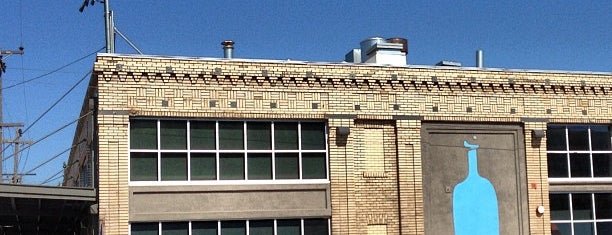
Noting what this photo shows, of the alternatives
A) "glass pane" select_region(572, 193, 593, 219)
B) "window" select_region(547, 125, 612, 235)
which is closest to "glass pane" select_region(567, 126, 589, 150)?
"window" select_region(547, 125, 612, 235)

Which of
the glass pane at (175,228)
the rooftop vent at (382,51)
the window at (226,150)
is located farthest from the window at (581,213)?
the glass pane at (175,228)

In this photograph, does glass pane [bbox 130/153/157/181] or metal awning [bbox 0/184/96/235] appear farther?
glass pane [bbox 130/153/157/181]

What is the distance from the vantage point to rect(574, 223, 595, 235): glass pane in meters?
24.3

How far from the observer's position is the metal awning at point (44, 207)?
1942 cm

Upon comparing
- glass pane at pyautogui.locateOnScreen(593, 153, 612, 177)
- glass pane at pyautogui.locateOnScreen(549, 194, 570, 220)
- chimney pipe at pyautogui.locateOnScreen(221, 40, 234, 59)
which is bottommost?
glass pane at pyautogui.locateOnScreen(549, 194, 570, 220)

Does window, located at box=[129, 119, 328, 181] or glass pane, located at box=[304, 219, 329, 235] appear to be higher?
window, located at box=[129, 119, 328, 181]

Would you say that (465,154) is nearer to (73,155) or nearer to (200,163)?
(200,163)

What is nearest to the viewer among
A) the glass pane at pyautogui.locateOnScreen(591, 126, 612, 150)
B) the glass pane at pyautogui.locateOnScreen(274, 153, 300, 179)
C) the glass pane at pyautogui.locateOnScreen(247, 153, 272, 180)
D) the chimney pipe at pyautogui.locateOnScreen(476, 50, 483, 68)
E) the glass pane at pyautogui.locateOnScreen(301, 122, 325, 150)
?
the glass pane at pyautogui.locateOnScreen(247, 153, 272, 180)

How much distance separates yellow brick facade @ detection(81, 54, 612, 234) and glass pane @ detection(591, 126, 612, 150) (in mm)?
310

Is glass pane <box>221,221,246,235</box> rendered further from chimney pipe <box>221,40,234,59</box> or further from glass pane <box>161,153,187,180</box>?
chimney pipe <box>221,40,234,59</box>

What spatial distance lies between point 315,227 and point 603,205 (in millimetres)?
8452

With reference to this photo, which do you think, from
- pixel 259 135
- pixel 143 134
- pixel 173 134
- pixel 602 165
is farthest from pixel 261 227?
pixel 602 165

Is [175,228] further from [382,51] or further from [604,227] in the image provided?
[604,227]

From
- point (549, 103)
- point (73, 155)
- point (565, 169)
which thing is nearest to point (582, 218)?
point (565, 169)
